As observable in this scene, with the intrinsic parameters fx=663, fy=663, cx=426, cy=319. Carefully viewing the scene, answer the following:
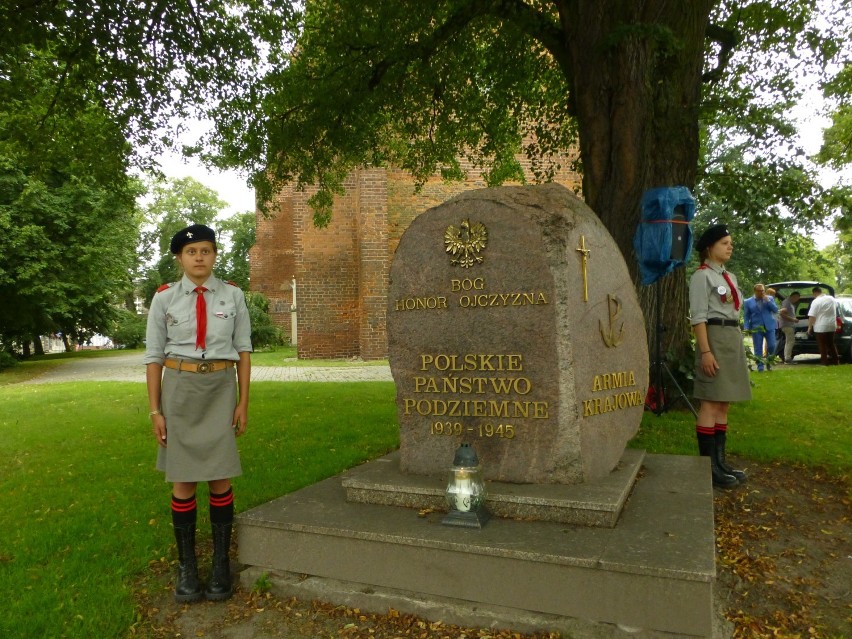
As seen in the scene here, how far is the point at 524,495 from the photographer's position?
11.8 ft

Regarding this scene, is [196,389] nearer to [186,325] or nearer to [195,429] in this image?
[195,429]

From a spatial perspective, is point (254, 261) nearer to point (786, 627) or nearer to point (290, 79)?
point (290, 79)

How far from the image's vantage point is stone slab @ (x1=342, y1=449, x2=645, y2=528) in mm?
3441

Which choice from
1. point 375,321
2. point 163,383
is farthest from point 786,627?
point 375,321

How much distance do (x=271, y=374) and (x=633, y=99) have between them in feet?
34.6

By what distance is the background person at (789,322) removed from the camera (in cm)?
1552

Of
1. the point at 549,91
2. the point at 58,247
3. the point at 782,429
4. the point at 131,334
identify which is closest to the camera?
the point at 782,429

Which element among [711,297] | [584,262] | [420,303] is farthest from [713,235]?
[420,303]

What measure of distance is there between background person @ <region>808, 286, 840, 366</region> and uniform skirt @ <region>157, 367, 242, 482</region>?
46.1 feet

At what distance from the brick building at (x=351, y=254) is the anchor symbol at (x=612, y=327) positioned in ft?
44.4

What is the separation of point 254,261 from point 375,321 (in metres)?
Answer: 10.4

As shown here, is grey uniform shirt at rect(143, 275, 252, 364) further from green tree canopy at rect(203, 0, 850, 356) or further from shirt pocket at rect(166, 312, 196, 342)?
green tree canopy at rect(203, 0, 850, 356)

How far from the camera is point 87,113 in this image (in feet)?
31.5

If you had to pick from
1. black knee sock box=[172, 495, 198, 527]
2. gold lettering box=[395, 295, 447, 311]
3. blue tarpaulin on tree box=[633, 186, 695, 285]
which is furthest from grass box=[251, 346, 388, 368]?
black knee sock box=[172, 495, 198, 527]
